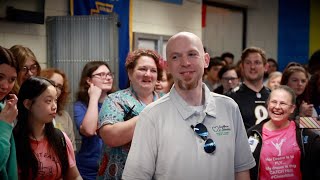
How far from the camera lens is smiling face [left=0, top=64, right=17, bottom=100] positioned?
196 centimetres

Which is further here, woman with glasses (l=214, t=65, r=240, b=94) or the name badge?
woman with glasses (l=214, t=65, r=240, b=94)

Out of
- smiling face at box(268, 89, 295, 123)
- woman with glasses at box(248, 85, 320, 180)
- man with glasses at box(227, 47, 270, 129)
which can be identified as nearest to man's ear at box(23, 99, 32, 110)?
woman with glasses at box(248, 85, 320, 180)

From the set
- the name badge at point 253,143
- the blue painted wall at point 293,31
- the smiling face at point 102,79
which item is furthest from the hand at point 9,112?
the blue painted wall at point 293,31

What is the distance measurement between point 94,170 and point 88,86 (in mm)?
703

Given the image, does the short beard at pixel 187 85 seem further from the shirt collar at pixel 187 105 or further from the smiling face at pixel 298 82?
the smiling face at pixel 298 82

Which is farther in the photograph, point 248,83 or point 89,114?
point 248,83

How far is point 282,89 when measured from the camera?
3.06m

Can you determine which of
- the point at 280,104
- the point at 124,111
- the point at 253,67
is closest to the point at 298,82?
the point at 253,67

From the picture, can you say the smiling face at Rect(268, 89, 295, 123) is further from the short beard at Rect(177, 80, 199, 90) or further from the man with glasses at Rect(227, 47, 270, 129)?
the short beard at Rect(177, 80, 199, 90)

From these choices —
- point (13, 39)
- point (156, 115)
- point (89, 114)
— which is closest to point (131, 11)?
point (13, 39)

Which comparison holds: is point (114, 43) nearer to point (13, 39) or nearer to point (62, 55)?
point (62, 55)

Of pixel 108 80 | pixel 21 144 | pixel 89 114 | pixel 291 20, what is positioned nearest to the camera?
pixel 21 144

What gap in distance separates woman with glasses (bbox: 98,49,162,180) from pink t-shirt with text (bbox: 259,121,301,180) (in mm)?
929

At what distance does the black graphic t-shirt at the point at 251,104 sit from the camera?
3366 mm
